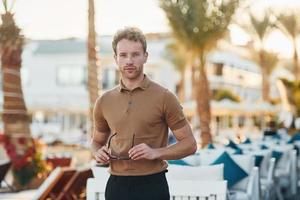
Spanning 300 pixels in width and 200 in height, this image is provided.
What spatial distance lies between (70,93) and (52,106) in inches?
247

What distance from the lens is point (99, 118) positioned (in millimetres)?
3738

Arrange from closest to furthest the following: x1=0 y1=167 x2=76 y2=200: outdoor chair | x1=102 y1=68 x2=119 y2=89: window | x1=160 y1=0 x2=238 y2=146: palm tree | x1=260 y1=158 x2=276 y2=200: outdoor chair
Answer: x1=0 y1=167 x2=76 y2=200: outdoor chair → x1=260 y1=158 x2=276 y2=200: outdoor chair → x1=160 y1=0 x2=238 y2=146: palm tree → x1=102 y1=68 x2=119 y2=89: window

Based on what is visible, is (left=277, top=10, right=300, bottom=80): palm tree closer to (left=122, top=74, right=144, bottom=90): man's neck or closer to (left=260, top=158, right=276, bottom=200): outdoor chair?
(left=260, top=158, right=276, bottom=200): outdoor chair

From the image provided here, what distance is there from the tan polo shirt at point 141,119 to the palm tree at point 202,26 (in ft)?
54.9

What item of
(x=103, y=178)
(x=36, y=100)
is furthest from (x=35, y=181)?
(x=36, y=100)

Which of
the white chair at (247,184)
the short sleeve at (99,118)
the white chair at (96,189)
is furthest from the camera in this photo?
the white chair at (247,184)

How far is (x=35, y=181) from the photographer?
12.4 metres

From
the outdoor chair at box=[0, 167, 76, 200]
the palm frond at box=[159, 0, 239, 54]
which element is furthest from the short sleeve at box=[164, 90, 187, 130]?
the palm frond at box=[159, 0, 239, 54]

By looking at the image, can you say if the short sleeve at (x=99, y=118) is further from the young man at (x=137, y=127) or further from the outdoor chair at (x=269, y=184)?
the outdoor chair at (x=269, y=184)

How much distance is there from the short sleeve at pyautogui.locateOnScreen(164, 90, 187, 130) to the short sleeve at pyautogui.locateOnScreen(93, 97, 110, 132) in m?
0.37

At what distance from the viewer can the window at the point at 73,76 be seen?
52.8m

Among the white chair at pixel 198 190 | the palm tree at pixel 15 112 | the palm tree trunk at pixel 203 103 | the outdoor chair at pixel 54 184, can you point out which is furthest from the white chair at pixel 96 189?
the palm tree trunk at pixel 203 103

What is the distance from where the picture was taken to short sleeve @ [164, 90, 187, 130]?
354 cm

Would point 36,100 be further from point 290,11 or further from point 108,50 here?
point 290,11
